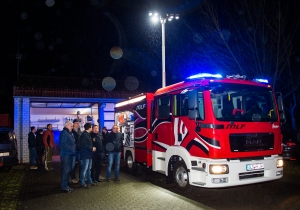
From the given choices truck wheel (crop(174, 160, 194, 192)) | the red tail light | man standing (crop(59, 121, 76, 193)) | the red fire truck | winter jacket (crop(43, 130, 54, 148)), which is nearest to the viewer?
the red fire truck

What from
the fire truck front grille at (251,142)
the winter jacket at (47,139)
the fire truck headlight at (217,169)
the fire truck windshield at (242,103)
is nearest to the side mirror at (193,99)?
the fire truck windshield at (242,103)

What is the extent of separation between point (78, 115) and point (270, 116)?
20.1 meters

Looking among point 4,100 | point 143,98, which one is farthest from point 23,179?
point 4,100

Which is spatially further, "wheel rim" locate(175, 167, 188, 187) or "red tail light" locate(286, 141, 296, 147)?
"red tail light" locate(286, 141, 296, 147)

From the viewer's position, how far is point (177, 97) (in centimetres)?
883

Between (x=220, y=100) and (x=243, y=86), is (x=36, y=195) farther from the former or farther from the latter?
(x=243, y=86)

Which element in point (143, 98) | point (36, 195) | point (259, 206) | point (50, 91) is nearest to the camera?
point (259, 206)

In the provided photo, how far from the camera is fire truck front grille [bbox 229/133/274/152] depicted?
7.50m

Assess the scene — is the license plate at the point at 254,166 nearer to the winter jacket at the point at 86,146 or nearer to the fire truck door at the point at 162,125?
the fire truck door at the point at 162,125

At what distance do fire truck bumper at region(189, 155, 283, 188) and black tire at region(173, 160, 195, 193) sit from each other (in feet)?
1.52

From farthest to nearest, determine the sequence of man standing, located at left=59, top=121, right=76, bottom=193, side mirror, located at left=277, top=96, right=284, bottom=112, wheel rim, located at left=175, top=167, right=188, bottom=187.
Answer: man standing, located at left=59, top=121, right=76, bottom=193 → side mirror, located at left=277, top=96, right=284, bottom=112 → wheel rim, located at left=175, top=167, right=188, bottom=187

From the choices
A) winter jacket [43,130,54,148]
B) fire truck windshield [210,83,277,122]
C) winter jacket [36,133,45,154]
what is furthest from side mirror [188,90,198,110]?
winter jacket [36,133,45,154]

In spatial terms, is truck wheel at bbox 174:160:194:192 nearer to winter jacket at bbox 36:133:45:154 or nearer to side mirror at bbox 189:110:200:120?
side mirror at bbox 189:110:200:120

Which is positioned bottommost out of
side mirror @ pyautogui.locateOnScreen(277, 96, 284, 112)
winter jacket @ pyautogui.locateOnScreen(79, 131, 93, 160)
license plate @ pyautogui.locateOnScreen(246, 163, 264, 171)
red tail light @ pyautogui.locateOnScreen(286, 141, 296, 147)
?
license plate @ pyautogui.locateOnScreen(246, 163, 264, 171)
